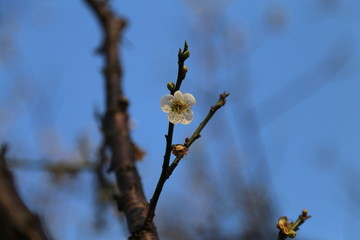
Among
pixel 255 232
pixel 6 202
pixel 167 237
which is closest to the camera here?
pixel 6 202

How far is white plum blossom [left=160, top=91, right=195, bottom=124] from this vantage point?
1575mm

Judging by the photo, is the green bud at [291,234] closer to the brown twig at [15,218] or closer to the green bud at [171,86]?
the green bud at [171,86]

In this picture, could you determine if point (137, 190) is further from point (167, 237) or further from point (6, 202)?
point (167, 237)

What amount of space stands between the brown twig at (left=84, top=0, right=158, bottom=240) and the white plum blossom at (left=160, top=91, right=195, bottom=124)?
472 mm

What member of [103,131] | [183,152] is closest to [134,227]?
[183,152]

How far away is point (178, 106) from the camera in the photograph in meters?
1.63

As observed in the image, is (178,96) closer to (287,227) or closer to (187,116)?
(187,116)

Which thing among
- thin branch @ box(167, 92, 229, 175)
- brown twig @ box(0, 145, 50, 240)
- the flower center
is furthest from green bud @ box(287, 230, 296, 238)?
brown twig @ box(0, 145, 50, 240)

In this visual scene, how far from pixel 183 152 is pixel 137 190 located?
72 cm

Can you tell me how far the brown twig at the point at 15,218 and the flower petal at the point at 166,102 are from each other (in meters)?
0.67

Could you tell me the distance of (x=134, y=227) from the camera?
1.81m

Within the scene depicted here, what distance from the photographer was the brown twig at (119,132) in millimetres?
1930

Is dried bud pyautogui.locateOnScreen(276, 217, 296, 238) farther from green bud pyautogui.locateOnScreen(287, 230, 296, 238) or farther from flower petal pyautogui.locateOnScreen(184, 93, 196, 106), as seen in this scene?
flower petal pyautogui.locateOnScreen(184, 93, 196, 106)

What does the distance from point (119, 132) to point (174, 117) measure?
1302 mm
